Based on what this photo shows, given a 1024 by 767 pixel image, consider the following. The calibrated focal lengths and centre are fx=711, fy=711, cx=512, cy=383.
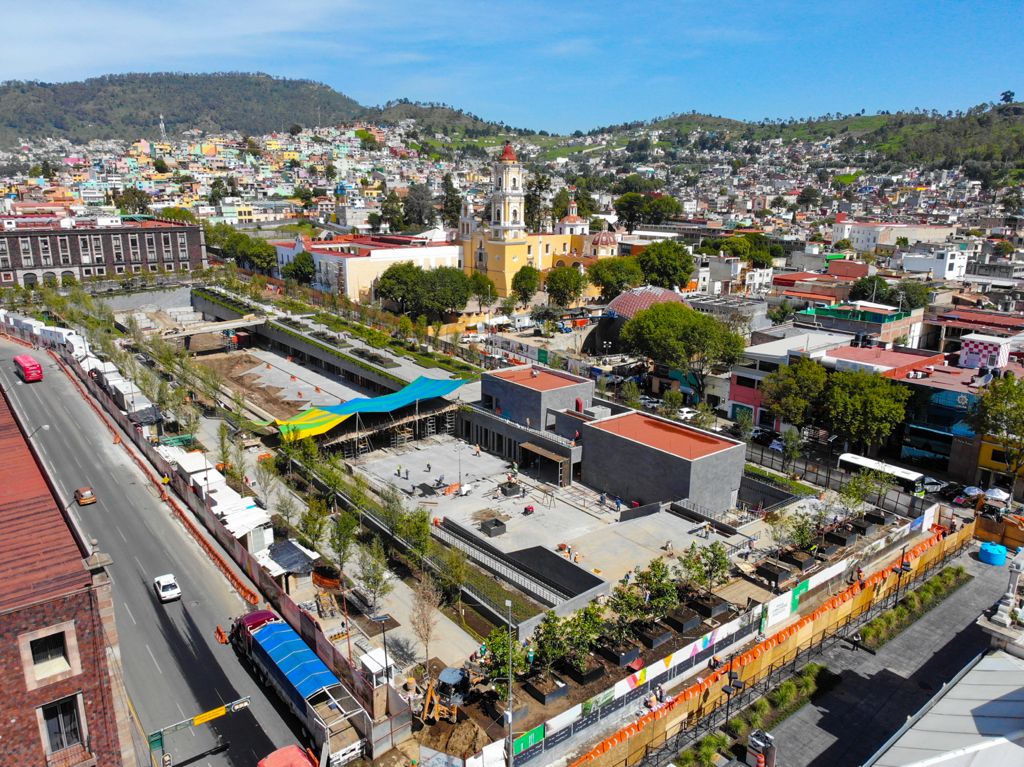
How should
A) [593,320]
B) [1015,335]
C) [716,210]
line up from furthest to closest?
[716,210] < [593,320] < [1015,335]

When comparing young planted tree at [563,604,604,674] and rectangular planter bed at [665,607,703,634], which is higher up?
young planted tree at [563,604,604,674]

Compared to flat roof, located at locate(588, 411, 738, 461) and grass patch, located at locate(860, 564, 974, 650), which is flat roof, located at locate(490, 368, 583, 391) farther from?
grass patch, located at locate(860, 564, 974, 650)

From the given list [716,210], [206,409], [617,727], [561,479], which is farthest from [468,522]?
[716,210]

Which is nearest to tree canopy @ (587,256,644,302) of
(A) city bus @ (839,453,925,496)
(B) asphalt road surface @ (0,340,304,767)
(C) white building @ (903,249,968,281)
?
(C) white building @ (903,249,968,281)

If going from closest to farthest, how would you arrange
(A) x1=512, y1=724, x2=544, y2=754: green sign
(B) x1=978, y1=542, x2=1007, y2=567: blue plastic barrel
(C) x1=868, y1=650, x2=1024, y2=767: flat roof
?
(C) x1=868, y1=650, x2=1024, y2=767: flat roof
(A) x1=512, y1=724, x2=544, y2=754: green sign
(B) x1=978, y1=542, x2=1007, y2=567: blue plastic barrel

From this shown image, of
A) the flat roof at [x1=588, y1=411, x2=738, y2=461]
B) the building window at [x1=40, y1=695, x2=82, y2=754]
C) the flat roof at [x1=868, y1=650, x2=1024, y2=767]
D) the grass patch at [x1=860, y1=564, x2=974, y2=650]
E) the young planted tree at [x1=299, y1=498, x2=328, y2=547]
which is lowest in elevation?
the grass patch at [x1=860, y1=564, x2=974, y2=650]

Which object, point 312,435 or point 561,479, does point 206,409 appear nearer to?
point 312,435
